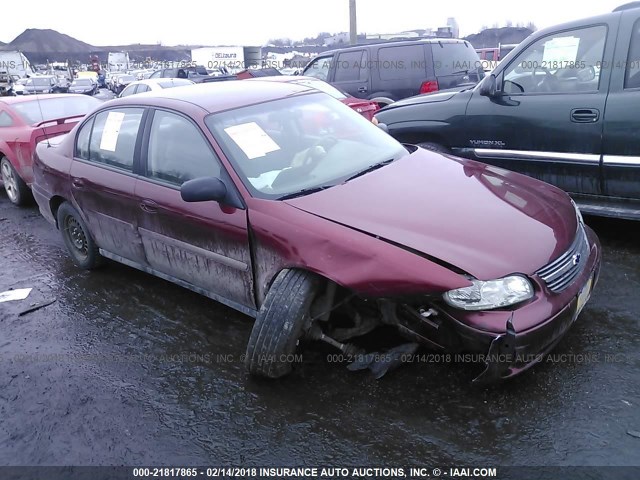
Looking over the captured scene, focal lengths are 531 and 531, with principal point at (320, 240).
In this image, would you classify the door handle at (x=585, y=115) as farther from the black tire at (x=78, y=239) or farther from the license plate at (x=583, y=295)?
the black tire at (x=78, y=239)

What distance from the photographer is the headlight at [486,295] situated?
2.53 meters

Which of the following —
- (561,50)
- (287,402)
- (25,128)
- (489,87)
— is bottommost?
(287,402)

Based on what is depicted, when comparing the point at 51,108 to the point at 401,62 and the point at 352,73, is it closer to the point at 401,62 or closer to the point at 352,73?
the point at 352,73

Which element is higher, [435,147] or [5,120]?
[5,120]

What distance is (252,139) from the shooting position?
3436 mm

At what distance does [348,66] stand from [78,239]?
6.51 meters

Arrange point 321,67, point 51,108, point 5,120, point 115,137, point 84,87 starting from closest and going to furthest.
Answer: point 115,137 < point 5,120 < point 51,108 < point 321,67 < point 84,87

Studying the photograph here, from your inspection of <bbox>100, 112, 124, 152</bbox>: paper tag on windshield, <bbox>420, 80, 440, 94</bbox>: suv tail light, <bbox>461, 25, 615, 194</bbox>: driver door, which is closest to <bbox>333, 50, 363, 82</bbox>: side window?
<bbox>420, 80, 440, 94</bbox>: suv tail light

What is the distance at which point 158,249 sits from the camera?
3.79 metres

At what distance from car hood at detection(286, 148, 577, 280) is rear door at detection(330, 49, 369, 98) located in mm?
6413

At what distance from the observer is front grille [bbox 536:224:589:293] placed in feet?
8.81

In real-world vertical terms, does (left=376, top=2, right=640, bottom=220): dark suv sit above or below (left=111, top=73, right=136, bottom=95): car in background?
above

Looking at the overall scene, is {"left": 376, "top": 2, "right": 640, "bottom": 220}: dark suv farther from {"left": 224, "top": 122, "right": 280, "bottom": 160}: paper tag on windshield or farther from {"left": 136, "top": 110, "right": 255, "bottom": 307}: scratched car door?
{"left": 136, "top": 110, "right": 255, "bottom": 307}: scratched car door

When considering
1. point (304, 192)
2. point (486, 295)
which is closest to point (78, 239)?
point (304, 192)
